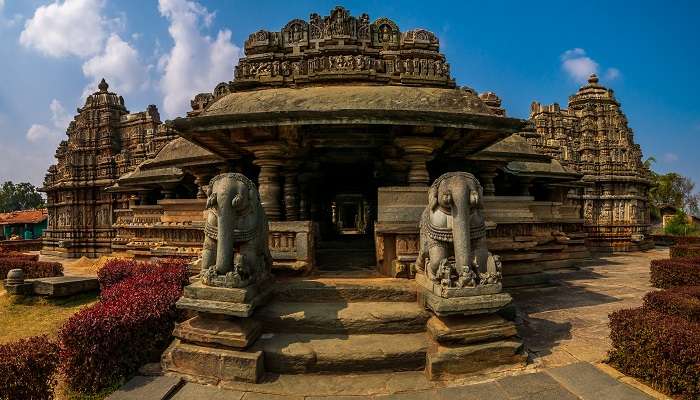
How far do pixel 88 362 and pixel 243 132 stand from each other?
344cm

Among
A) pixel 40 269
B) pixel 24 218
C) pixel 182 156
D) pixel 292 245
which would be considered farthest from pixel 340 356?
pixel 24 218

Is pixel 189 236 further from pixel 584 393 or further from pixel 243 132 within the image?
pixel 584 393

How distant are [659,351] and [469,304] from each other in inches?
62.7

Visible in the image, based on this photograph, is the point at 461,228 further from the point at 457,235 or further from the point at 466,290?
the point at 466,290

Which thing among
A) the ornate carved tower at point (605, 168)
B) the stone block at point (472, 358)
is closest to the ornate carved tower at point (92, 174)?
the stone block at point (472, 358)

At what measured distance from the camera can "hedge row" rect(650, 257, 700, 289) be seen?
7.31m

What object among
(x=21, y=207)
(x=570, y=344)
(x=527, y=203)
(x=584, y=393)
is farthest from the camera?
(x=21, y=207)

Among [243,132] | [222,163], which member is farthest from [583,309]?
[222,163]

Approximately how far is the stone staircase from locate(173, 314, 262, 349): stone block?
7.0 inches

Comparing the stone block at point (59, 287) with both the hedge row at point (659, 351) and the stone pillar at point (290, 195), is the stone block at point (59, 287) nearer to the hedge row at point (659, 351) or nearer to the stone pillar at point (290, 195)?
the stone pillar at point (290, 195)

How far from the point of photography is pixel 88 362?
11.1ft

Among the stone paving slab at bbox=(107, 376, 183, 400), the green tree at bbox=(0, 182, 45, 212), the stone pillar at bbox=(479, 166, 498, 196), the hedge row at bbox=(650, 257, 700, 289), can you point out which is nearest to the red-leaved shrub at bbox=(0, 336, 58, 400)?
the stone paving slab at bbox=(107, 376, 183, 400)

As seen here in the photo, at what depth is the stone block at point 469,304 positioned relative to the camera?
11.9 feet

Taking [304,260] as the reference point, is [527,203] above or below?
above
